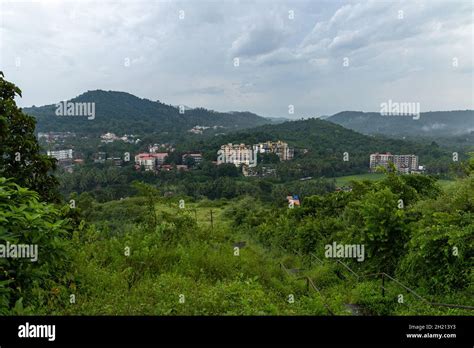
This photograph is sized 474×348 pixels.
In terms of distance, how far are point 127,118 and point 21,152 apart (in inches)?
3878

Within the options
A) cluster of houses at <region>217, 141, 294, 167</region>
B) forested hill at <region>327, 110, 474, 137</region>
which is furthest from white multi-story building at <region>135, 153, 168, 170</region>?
forested hill at <region>327, 110, 474, 137</region>

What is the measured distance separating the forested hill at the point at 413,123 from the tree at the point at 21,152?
143 metres

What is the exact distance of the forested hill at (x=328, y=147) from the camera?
62.6 meters

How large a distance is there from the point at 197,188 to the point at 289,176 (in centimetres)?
2008

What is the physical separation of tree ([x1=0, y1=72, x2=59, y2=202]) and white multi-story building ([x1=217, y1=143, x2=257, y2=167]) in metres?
60.7

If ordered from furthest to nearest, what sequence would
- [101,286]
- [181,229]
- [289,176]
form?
[289,176], [181,229], [101,286]

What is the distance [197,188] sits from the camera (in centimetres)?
5322

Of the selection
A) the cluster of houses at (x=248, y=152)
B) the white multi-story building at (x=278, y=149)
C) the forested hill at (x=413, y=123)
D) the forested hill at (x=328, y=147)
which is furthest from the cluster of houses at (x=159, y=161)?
the forested hill at (x=413, y=123)

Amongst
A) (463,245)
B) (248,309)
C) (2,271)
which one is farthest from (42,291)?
(463,245)

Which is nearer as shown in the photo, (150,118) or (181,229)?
(181,229)

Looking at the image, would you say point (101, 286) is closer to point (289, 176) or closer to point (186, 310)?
point (186, 310)
